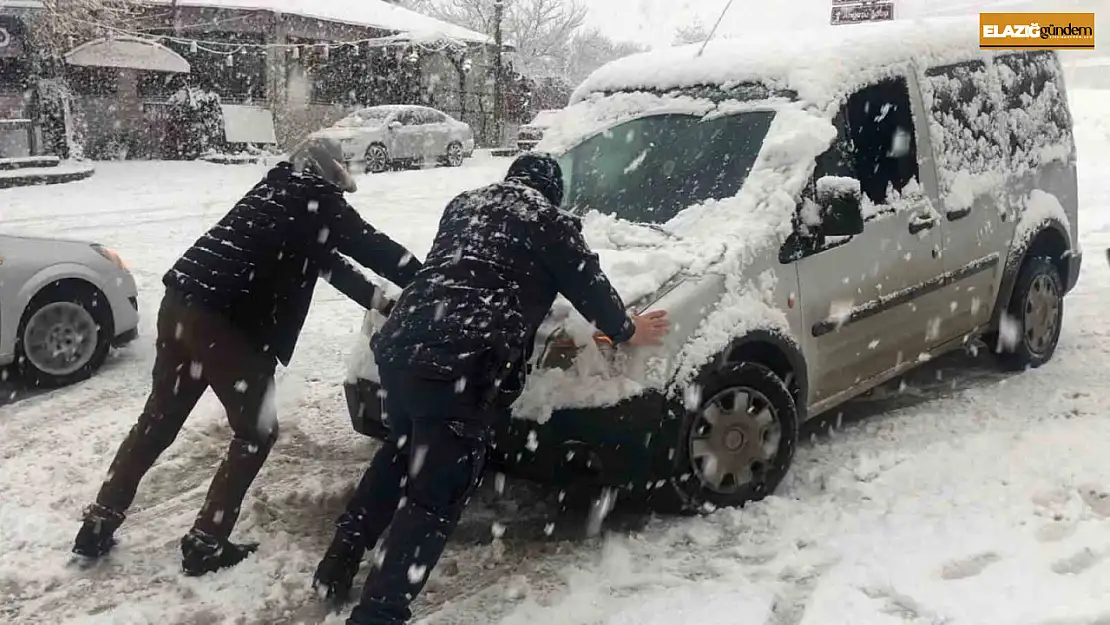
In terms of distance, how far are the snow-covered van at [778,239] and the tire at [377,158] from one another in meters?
16.7

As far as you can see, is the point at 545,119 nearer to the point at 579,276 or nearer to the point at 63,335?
the point at 63,335

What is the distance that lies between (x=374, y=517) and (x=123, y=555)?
1.27 meters

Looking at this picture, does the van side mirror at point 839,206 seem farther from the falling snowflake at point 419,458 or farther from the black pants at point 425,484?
the falling snowflake at point 419,458

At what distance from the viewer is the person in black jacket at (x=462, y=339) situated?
3.29 metres

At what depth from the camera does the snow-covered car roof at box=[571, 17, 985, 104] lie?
4949 millimetres

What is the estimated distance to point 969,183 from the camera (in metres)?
5.61

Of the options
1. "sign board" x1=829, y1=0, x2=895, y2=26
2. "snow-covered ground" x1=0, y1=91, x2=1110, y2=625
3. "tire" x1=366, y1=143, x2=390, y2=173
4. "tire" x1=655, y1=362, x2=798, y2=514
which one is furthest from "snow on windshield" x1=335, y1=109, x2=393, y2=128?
"tire" x1=655, y1=362, x2=798, y2=514

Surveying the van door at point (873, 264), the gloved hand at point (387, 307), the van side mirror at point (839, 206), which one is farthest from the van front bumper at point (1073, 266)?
the gloved hand at point (387, 307)

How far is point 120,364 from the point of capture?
711 centimetres

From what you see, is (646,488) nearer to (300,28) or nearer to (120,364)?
(120,364)

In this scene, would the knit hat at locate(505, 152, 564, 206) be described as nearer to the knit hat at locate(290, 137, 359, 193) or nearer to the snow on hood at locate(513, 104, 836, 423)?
the snow on hood at locate(513, 104, 836, 423)

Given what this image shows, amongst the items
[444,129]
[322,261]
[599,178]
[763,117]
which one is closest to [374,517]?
[322,261]

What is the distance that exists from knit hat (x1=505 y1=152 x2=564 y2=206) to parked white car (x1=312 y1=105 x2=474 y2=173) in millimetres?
18171

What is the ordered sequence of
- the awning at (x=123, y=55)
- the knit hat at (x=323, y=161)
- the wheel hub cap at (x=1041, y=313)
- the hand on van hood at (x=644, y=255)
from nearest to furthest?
the knit hat at (x=323, y=161) → the hand on van hood at (x=644, y=255) → the wheel hub cap at (x=1041, y=313) → the awning at (x=123, y=55)
